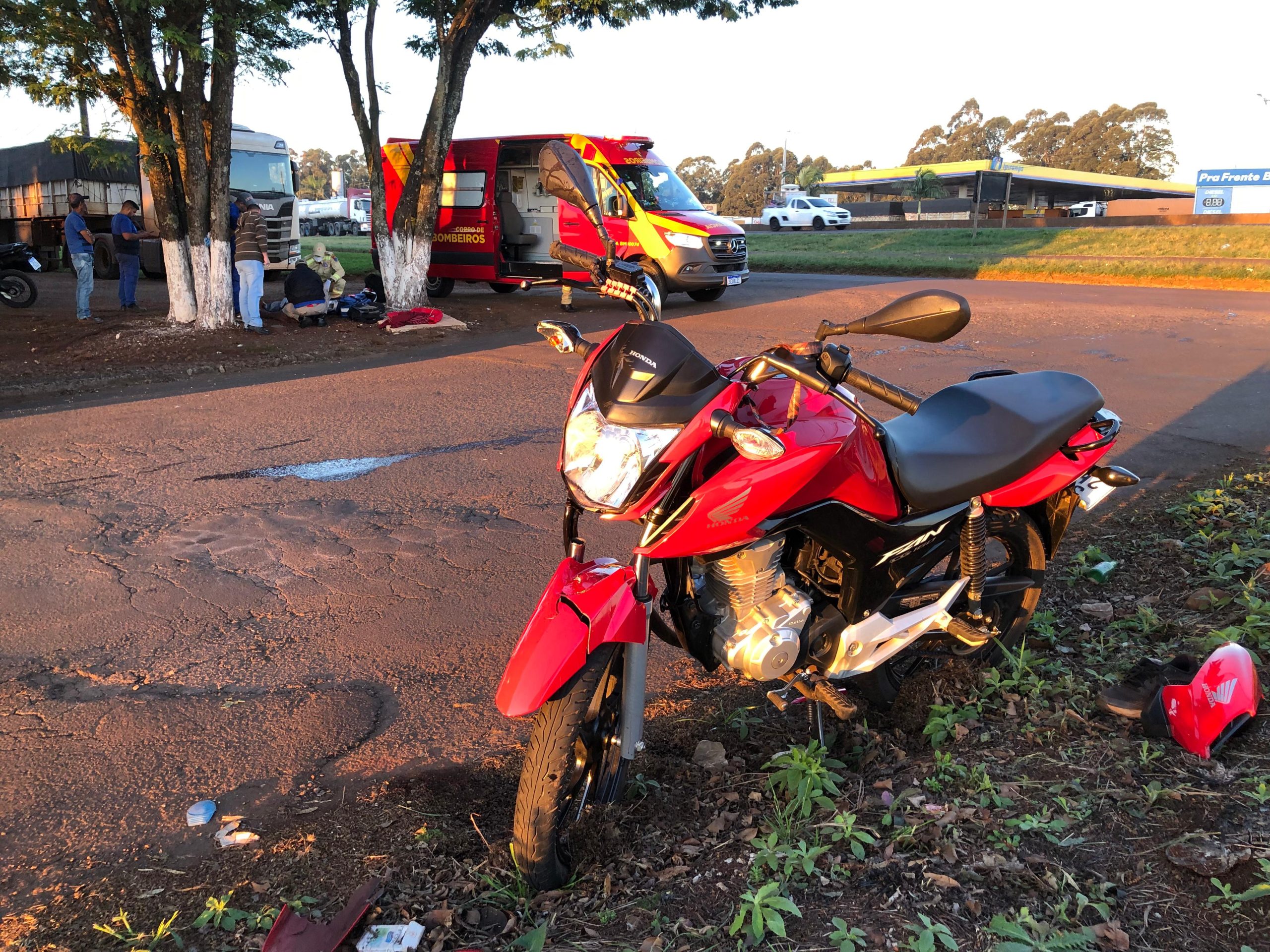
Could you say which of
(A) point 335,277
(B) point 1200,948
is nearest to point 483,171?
(A) point 335,277

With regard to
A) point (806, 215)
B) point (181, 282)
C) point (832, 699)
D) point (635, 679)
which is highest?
point (806, 215)

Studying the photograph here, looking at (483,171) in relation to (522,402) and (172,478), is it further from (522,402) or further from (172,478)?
(172,478)

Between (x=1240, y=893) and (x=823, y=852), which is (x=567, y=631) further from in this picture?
(x=1240, y=893)

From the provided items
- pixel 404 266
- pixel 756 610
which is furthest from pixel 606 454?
pixel 404 266

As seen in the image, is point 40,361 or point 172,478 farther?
point 40,361

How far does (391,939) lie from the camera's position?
99.0 inches

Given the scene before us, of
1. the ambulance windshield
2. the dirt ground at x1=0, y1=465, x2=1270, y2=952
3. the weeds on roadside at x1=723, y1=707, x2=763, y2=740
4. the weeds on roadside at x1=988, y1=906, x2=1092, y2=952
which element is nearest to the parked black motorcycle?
the ambulance windshield

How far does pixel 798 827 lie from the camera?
2932 millimetres

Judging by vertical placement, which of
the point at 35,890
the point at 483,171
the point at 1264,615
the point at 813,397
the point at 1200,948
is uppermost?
the point at 483,171

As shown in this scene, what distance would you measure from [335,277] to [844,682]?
14323mm

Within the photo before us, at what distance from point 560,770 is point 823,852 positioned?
2.74 feet

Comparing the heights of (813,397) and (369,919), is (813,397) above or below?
above

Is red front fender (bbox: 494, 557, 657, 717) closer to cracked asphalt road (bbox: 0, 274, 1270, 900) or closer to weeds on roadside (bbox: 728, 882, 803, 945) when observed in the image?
weeds on roadside (bbox: 728, 882, 803, 945)

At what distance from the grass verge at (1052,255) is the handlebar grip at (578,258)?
826 inches
